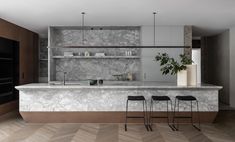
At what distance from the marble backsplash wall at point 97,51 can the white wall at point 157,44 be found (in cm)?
32

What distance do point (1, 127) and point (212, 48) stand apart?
792 cm

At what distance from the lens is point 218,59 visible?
8250 mm

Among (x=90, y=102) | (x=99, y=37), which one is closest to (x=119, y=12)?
(x=99, y=37)

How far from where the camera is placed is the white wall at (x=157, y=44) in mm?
6742

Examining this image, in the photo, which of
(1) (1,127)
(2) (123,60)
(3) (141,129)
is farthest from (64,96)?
(2) (123,60)

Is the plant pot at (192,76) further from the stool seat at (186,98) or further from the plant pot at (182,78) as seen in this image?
the stool seat at (186,98)

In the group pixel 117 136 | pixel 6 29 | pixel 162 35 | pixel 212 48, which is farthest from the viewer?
pixel 212 48

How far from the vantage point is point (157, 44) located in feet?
22.1

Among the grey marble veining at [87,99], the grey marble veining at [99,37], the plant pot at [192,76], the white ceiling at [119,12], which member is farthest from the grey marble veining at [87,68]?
the plant pot at [192,76]

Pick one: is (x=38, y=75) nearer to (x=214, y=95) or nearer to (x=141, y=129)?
(x=141, y=129)

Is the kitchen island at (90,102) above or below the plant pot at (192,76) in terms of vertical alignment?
below

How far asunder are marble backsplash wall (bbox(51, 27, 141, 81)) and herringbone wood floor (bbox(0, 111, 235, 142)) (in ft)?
7.94

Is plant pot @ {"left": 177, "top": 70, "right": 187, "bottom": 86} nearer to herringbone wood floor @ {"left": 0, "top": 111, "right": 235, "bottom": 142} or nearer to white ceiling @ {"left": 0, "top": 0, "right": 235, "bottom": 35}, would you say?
herringbone wood floor @ {"left": 0, "top": 111, "right": 235, "bottom": 142}

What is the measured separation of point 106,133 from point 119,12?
2795 mm
